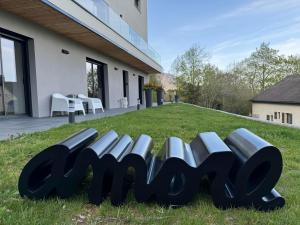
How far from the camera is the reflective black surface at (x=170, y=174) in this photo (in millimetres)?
1904

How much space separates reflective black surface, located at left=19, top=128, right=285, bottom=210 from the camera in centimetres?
190

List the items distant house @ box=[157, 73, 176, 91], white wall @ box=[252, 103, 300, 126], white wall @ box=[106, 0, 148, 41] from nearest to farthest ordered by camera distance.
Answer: white wall @ box=[106, 0, 148, 41] → white wall @ box=[252, 103, 300, 126] → distant house @ box=[157, 73, 176, 91]

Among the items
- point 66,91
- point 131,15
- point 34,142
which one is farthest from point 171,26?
point 34,142

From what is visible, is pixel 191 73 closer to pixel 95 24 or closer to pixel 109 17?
pixel 109 17

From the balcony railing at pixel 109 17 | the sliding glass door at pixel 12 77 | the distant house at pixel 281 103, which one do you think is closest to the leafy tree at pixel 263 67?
the distant house at pixel 281 103

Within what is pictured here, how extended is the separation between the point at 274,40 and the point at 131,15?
2668 cm

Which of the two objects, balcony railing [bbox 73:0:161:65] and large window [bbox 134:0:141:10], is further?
large window [bbox 134:0:141:10]

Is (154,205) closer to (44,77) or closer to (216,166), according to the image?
(216,166)

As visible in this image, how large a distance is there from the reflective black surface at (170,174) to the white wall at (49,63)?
22.1ft

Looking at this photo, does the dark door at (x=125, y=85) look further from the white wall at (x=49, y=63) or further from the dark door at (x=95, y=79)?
the white wall at (x=49, y=63)

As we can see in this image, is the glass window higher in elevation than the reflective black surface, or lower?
higher

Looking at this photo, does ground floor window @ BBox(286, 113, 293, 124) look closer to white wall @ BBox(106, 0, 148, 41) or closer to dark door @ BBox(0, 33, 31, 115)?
white wall @ BBox(106, 0, 148, 41)

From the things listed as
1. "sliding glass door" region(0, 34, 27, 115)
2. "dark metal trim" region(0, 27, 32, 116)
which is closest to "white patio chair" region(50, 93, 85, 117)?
"dark metal trim" region(0, 27, 32, 116)

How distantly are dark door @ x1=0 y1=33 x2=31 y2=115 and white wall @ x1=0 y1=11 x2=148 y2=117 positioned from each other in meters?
0.29
